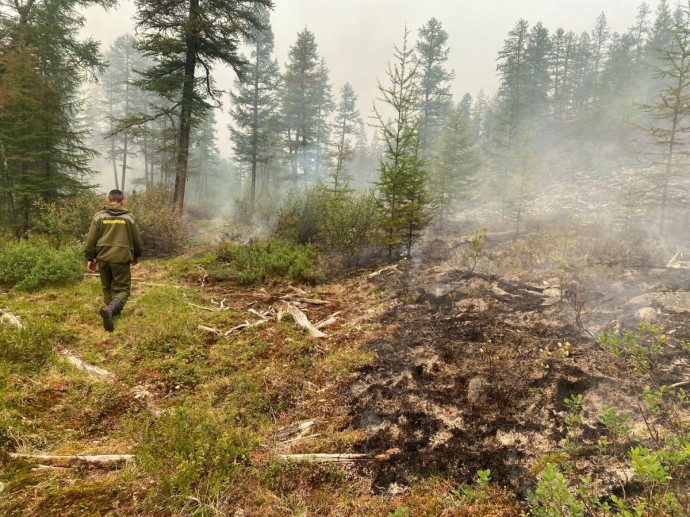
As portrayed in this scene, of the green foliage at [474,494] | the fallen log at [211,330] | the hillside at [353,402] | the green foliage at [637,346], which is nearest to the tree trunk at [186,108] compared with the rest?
the hillside at [353,402]

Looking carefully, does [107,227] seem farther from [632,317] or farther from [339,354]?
[632,317]

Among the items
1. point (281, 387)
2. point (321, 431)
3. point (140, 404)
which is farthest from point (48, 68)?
point (321, 431)

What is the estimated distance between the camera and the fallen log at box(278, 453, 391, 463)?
3.14m

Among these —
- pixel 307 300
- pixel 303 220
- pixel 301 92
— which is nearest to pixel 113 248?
pixel 307 300

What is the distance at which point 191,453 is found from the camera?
2.76 meters

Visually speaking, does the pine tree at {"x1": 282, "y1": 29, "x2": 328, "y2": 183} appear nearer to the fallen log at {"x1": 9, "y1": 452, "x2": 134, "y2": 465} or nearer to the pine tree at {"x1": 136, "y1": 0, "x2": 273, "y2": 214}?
the pine tree at {"x1": 136, "y1": 0, "x2": 273, "y2": 214}

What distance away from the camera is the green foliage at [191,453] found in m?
2.62

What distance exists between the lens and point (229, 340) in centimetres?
575

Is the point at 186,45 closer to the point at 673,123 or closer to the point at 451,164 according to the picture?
the point at 451,164

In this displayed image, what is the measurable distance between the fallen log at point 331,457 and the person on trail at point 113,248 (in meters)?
4.23

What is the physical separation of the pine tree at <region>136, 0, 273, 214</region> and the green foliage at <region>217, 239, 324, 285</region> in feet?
17.6

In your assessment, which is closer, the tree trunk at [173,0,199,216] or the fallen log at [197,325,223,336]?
the fallen log at [197,325,223,336]

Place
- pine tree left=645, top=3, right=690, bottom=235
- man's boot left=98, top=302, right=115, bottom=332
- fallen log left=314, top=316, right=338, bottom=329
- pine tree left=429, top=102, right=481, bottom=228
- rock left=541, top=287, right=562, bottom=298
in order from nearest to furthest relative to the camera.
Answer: man's boot left=98, top=302, right=115, bottom=332 → fallen log left=314, top=316, right=338, bottom=329 → rock left=541, top=287, right=562, bottom=298 → pine tree left=645, top=3, right=690, bottom=235 → pine tree left=429, top=102, right=481, bottom=228

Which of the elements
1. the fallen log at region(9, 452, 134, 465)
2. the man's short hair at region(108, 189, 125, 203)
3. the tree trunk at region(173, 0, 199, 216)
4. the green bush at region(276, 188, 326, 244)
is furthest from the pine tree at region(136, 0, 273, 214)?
the fallen log at region(9, 452, 134, 465)
